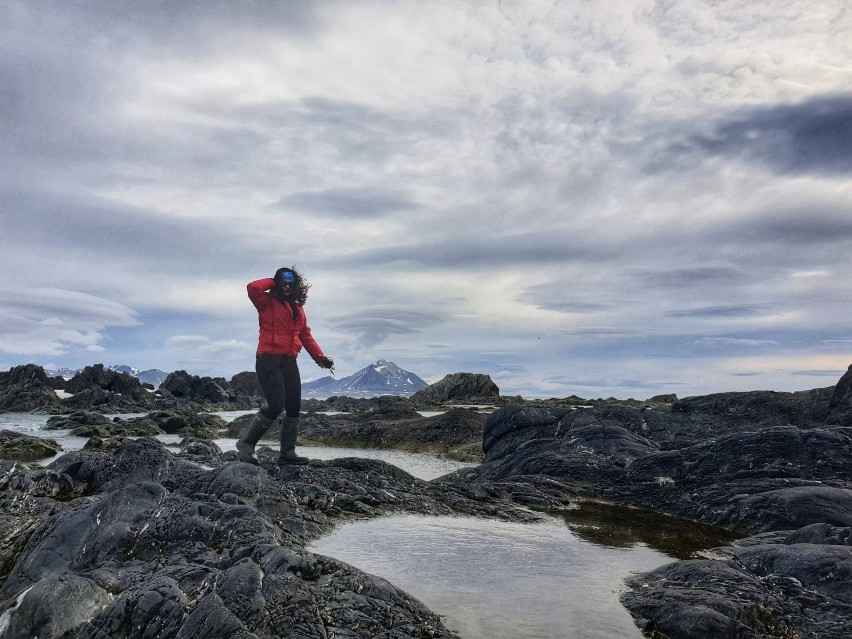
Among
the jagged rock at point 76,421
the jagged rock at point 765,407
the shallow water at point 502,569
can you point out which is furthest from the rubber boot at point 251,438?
the jagged rock at point 76,421

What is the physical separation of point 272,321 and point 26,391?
55.6m

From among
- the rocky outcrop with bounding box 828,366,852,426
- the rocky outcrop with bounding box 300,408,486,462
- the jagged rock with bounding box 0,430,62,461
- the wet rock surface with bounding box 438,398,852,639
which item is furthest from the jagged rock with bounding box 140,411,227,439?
the rocky outcrop with bounding box 828,366,852,426

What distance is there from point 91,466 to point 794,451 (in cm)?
1329

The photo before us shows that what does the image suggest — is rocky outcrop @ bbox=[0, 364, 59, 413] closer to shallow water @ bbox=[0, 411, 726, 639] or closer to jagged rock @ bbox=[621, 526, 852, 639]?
shallow water @ bbox=[0, 411, 726, 639]

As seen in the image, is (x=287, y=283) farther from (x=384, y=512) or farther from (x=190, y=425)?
(x=190, y=425)

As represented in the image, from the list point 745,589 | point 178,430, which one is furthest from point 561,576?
point 178,430

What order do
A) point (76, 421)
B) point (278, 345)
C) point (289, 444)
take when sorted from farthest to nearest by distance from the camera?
point (76, 421), point (289, 444), point (278, 345)

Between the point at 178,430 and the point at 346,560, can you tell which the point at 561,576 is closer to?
the point at 346,560

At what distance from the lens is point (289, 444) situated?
11078 mm

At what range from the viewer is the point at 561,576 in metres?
5.67

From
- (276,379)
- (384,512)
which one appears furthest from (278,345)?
(384,512)

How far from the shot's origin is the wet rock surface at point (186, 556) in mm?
4023

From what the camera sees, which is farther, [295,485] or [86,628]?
[295,485]

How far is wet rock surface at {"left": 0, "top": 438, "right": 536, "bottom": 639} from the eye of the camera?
13.2 feet
